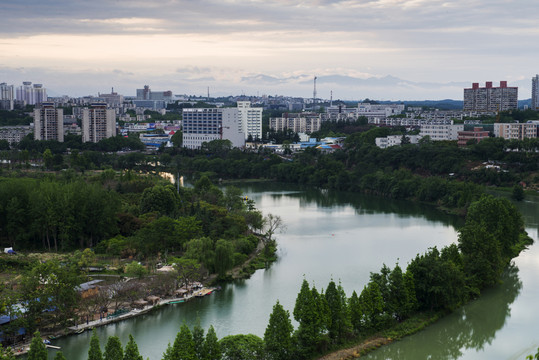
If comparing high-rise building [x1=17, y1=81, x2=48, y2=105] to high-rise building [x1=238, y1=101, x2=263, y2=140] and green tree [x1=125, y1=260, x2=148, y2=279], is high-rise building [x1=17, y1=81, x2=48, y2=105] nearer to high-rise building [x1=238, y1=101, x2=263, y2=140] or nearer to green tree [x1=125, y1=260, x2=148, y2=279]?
high-rise building [x1=238, y1=101, x2=263, y2=140]

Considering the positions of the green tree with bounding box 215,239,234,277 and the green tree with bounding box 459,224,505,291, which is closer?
the green tree with bounding box 459,224,505,291

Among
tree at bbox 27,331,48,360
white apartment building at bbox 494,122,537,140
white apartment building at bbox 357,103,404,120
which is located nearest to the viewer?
tree at bbox 27,331,48,360

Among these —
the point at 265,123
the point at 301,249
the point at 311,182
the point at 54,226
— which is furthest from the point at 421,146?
the point at 265,123

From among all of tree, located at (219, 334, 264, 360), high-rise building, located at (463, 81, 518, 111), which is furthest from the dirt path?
high-rise building, located at (463, 81, 518, 111)

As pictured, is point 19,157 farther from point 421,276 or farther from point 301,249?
point 421,276

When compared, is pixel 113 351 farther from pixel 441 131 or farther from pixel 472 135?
pixel 441 131

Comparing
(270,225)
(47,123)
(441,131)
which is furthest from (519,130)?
(47,123)

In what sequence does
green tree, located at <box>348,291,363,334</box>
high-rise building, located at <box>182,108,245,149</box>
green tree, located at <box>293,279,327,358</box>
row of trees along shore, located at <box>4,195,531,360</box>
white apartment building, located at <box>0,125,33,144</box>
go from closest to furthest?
row of trees along shore, located at <box>4,195,531,360</box>
green tree, located at <box>293,279,327,358</box>
green tree, located at <box>348,291,363,334</box>
high-rise building, located at <box>182,108,245,149</box>
white apartment building, located at <box>0,125,33,144</box>

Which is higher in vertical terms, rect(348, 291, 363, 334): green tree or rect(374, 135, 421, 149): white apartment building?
rect(374, 135, 421, 149): white apartment building
